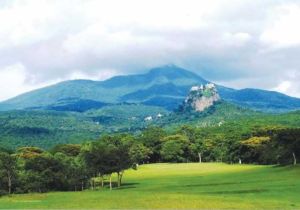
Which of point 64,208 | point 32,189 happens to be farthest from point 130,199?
point 32,189

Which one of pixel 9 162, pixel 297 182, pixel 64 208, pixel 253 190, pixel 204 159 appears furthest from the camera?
pixel 204 159

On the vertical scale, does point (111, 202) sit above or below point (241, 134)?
below

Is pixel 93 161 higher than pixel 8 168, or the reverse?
pixel 93 161

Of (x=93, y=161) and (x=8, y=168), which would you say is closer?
(x=8, y=168)

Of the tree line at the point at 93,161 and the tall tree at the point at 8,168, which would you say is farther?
the tree line at the point at 93,161

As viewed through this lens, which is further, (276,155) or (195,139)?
(195,139)

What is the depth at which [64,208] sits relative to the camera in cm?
4756

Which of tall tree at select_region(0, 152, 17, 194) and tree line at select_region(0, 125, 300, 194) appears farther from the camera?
tree line at select_region(0, 125, 300, 194)

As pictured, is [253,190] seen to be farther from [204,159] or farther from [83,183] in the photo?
[204,159]

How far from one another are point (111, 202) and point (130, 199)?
→ 254 centimetres

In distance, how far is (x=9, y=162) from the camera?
88.3 meters

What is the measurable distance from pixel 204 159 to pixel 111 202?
119861 mm

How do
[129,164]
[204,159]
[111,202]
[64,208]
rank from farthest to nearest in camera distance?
[204,159]
[129,164]
[111,202]
[64,208]

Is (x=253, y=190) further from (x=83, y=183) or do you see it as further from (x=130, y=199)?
(x=83, y=183)
